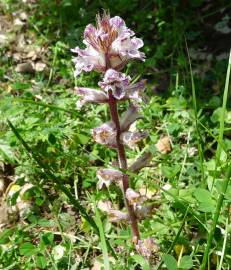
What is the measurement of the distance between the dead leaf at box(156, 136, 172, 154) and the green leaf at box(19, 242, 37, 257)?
1136 millimetres

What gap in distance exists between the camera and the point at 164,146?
3.42m

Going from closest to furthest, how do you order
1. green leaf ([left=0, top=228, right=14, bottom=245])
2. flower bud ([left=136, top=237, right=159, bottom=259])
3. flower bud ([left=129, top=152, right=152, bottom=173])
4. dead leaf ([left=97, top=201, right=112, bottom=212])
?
flower bud ([left=129, top=152, right=152, bottom=173])
flower bud ([left=136, top=237, right=159, bottom=259])
green leaf ([left=0, top=228, right=14, bottom=245])
dead leaf ([left=97, top=201, right=112, bottom=212])

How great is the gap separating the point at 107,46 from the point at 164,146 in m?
1.43

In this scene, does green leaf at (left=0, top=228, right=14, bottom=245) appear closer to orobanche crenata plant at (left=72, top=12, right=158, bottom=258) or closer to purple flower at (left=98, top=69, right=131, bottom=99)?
orobanche crenata plant at (left=72, top=12, right=158, bottom=258)

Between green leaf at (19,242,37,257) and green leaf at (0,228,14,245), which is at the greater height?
green leaf at (0,228,14,245)

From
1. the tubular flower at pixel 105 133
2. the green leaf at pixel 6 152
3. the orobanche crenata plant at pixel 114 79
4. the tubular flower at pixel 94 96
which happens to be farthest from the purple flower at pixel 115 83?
the green leaf at pixel 6 152

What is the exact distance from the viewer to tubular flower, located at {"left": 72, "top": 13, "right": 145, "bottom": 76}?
6.91 feet

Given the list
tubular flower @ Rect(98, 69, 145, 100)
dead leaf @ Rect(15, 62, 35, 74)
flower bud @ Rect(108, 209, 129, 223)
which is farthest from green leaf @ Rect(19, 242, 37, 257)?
dead leaf @ Rect(15, 62, 35, 74)

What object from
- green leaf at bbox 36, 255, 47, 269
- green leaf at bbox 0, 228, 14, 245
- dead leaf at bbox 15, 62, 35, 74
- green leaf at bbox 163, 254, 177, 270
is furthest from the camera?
dead leaf at bbox 15, 62, 35, 74

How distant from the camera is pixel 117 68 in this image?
2.18 metres

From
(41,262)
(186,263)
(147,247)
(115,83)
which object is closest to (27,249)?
(41,262)

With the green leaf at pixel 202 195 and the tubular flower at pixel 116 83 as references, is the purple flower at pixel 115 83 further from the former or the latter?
the green leaf at pixel 202 195

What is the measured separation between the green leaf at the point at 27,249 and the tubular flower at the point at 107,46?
1.11 metres

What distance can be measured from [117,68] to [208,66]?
205 centimetres
